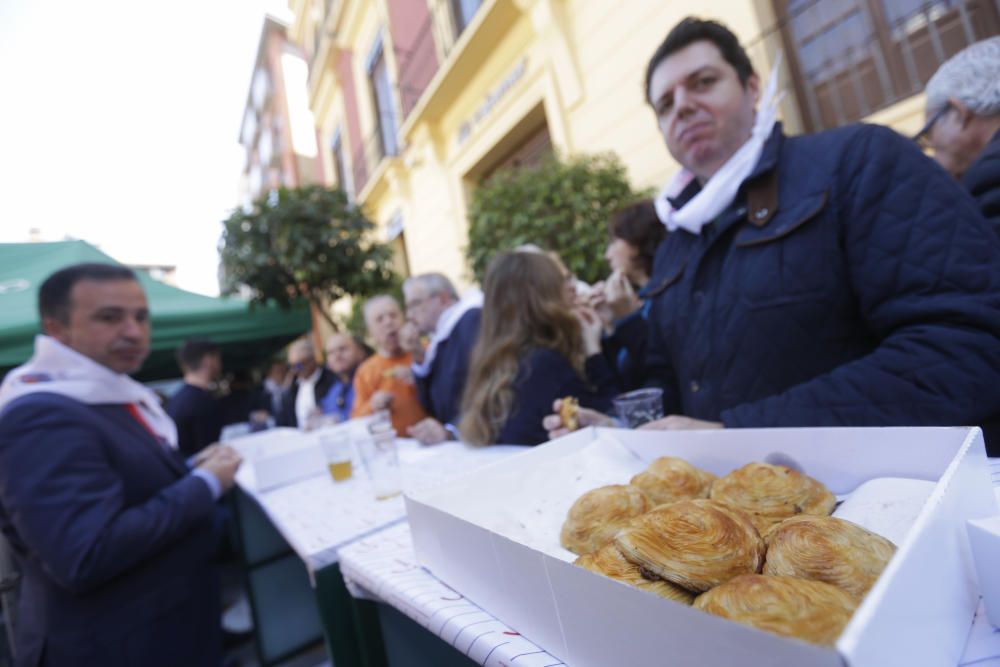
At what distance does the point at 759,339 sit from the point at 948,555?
0.91m

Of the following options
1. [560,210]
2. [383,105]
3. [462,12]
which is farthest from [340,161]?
[560,210]

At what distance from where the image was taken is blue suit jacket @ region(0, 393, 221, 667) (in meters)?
1.49

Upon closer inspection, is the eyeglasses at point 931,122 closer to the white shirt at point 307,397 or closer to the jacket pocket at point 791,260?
the jacket pocket at point 791,260

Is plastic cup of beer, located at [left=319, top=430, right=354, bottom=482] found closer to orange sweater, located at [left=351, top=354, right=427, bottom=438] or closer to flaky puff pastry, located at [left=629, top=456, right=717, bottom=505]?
orange sweater, located at [left=351, top=354, right=427, bottom=438]

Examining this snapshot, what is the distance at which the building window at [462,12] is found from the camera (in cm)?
737

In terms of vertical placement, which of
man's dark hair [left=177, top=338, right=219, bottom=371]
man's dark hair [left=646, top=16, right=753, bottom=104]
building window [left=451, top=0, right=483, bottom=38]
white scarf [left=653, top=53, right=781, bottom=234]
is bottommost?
white scarf [left=653, top=53, right=781, bottom=234]

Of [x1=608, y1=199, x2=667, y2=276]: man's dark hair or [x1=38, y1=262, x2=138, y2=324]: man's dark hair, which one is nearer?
[x1=38, y1=262, x2=138, y2=324]: man's dark hair

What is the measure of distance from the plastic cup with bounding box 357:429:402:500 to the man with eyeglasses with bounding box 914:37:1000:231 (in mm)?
2152

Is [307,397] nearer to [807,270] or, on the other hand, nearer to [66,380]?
[66,380]

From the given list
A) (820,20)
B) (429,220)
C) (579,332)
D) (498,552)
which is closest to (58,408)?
(498,552)

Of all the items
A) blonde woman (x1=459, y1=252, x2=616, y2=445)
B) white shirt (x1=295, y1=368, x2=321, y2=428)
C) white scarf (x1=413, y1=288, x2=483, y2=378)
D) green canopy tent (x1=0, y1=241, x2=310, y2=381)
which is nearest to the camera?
blonde woman (x1=459, y1=252, x2=616, y2=445)

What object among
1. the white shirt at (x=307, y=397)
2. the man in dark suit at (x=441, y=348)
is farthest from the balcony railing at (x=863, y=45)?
the white shirt at (x=307, y=397)

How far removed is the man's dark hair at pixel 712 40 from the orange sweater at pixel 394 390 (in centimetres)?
268

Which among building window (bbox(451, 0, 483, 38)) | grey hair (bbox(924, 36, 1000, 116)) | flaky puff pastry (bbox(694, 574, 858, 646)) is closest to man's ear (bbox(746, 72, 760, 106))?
grey hair (bbox(924, 36, 1000, 116))
